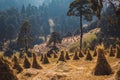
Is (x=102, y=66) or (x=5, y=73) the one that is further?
(x=102, y=66)

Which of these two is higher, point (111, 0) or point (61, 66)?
point (111, 0)

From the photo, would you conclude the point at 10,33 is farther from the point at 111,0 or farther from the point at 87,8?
the point at 111,0

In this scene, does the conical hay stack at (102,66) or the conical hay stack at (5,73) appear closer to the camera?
the conical hay stack at (5,73)

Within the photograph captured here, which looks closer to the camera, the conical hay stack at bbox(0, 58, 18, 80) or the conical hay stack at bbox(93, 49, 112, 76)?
the conical hay stack at bbox(0, 58, 18, 80)

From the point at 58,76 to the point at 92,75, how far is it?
238 cm

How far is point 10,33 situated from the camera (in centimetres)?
16912

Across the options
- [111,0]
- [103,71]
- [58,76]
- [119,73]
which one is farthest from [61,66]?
[111,0]

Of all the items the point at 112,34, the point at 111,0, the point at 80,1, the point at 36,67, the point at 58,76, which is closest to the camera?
the point at 58,76

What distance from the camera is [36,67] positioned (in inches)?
969

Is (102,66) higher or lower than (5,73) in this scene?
lower

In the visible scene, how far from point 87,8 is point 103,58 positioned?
113ft

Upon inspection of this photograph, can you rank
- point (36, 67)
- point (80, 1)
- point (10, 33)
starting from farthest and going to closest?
1. point (10, 33)
2. point (80, 1)
3. point (36, 67)

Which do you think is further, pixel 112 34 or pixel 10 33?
pixel 10 33

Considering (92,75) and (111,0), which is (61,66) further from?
(111,0)
